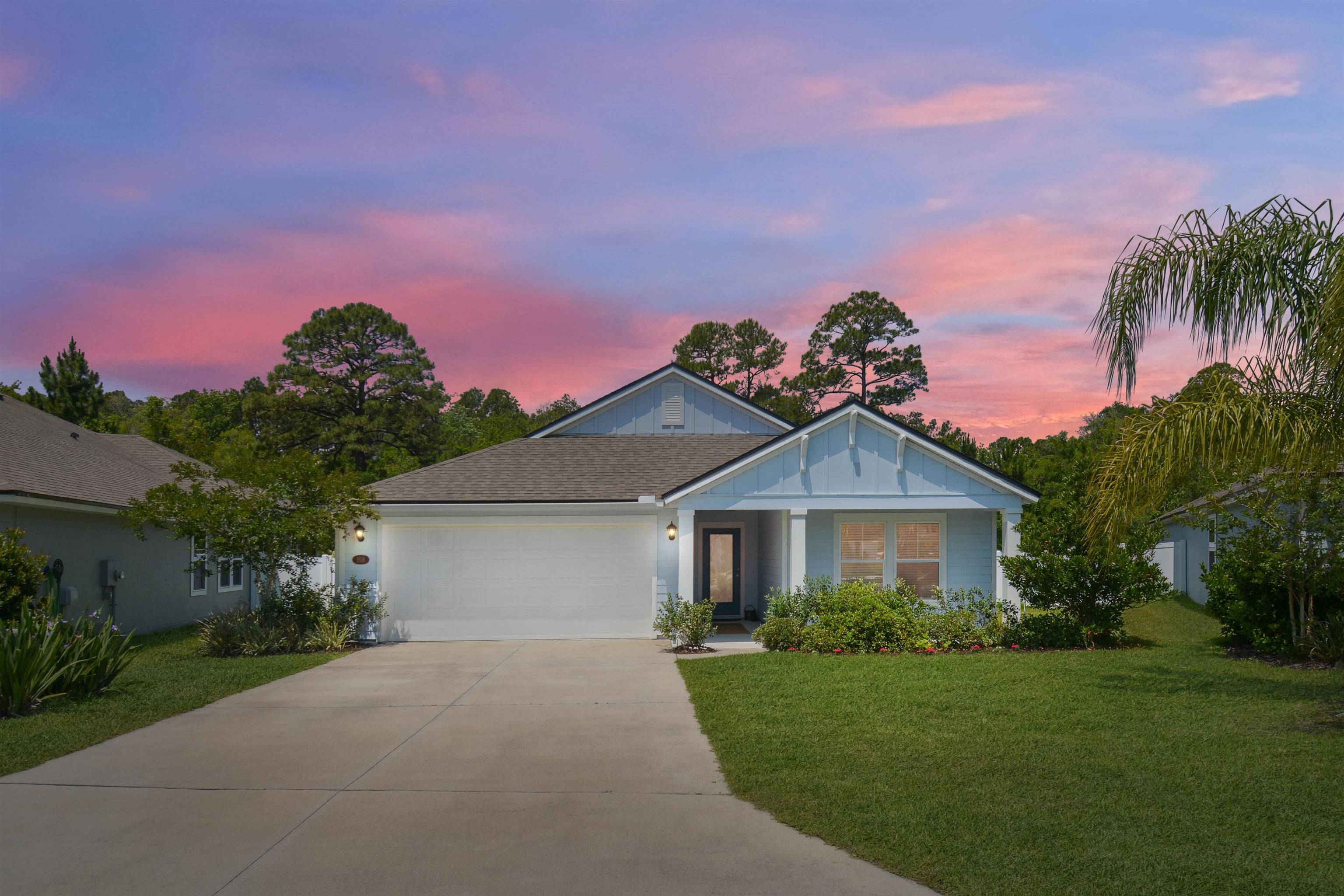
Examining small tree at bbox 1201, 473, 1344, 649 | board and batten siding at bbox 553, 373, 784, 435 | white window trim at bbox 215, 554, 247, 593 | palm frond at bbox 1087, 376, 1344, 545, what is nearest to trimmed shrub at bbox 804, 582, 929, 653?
small tree at bbox 1201, 473, 1344, 649

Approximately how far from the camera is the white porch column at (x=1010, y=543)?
52.6 feet

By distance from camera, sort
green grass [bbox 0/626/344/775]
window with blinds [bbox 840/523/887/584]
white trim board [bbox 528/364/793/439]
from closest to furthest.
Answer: green grass [bbox 0/626/344/775] < window with blinds [bbox 840/523/887/584] < white trim board [bbox 528/364/793/439]

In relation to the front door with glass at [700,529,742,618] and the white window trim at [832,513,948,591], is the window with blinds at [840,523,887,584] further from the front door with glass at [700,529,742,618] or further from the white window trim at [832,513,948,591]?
the front door with glass at [700,529,742,618]

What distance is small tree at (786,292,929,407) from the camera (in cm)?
4875

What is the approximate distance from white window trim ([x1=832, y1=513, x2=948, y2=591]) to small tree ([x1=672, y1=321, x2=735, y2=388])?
3714cm

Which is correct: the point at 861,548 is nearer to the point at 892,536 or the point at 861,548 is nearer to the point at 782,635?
the point at 892,536

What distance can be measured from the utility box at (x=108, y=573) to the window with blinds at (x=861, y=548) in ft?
46.2

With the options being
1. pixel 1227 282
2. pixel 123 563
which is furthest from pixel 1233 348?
pixel 123 563

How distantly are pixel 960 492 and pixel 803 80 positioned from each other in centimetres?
765

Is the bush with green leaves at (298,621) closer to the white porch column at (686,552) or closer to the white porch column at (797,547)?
the white porch column at (686,552)

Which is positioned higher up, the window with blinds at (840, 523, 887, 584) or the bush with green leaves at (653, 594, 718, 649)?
the window with blinds at (840, 523, 887, 584)

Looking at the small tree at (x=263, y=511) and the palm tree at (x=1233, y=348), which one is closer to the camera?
the palm tree at (x=1233, y=348)

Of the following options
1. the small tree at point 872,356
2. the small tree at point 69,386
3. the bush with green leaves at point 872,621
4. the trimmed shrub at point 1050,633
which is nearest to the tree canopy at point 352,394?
the small tree at point 69,386

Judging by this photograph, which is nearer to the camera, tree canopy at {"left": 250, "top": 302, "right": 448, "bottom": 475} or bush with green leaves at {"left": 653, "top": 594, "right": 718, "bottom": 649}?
bush with green leaves at {"left": 653, "top": 594, "right": 718, "bottom": 649}
